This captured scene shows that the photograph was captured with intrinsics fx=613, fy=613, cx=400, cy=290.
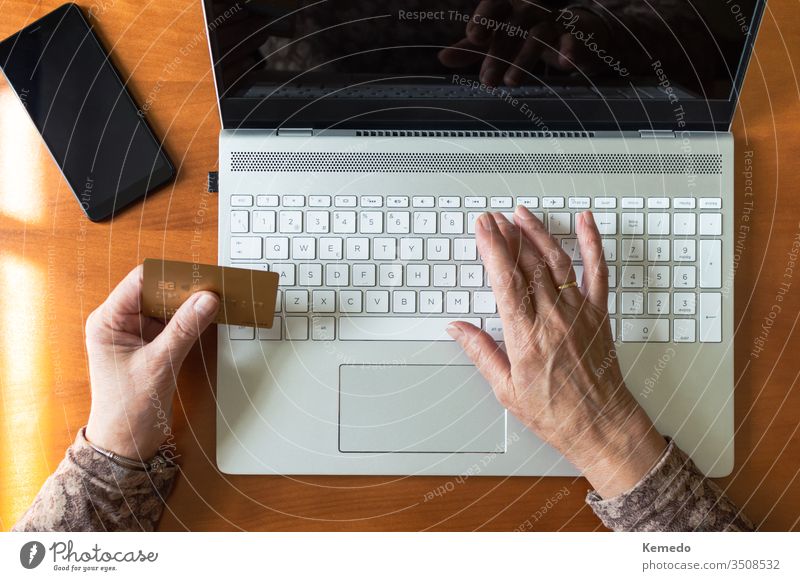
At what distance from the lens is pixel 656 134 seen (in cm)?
66

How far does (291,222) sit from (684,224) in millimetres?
418

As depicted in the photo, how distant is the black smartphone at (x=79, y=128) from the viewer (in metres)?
0.67

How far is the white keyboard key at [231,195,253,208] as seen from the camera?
0.65 m

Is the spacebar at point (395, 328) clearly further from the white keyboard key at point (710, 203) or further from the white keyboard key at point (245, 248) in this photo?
the white keyboard key at point (710, 203)

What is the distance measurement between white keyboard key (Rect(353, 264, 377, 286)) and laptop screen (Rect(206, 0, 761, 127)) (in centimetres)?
16

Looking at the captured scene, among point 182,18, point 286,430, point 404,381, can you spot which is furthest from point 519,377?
point 182,18

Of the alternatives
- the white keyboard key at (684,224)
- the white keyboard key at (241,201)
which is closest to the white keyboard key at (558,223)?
the white keyboard key at (684,224)

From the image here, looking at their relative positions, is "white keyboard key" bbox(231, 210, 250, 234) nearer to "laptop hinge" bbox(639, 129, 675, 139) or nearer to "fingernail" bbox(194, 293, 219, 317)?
"fingernail" bbox(194, 293, 219, 317)

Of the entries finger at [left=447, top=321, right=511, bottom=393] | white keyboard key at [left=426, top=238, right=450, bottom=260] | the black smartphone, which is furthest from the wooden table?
white keyboard key at [left=426, top=238, right=450, bottom=260]

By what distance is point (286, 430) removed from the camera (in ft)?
2.12

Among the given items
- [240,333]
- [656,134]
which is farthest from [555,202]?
[240,333]

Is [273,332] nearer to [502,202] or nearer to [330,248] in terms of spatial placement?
[330,248]

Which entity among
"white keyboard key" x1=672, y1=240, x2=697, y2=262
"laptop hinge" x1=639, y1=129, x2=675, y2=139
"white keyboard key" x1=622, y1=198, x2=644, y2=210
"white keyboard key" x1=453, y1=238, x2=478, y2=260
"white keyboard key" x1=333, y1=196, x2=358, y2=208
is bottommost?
"white keyboard key" x1=672, y1=240, x2=697, y2=262
